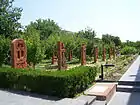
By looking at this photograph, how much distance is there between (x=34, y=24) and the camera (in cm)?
6381

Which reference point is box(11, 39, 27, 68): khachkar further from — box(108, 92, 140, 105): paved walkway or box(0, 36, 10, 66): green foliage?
box(0, 36, 10, 66): green foliage

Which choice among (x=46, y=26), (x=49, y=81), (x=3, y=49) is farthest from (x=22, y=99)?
(x=46, y=26)

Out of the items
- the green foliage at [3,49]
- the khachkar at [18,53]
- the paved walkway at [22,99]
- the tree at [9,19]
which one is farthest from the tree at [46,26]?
the paved walkway at [22,99]

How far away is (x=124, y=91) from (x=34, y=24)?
55.3 meters

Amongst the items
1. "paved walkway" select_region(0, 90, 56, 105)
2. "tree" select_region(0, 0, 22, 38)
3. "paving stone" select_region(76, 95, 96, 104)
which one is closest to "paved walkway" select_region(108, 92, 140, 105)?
"paving stone" select_region(76, 95, 96, 104)

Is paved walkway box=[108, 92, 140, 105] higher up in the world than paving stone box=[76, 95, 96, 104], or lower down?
lower down

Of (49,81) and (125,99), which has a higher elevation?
(49,81)

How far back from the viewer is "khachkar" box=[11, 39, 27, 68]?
1245cm

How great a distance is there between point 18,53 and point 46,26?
5036cm

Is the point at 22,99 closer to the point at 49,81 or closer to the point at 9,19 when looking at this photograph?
the point at 49,81

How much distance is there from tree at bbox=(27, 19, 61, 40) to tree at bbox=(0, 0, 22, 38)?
32.6 metres

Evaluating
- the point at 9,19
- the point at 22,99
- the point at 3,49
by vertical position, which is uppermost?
the point at 9,19

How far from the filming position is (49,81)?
28.5ft

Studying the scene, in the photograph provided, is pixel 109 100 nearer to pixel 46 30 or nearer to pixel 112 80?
pixel 112 80
